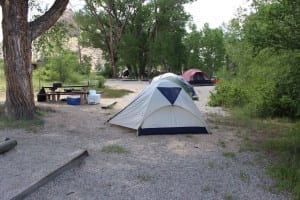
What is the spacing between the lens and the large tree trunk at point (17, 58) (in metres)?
8.59

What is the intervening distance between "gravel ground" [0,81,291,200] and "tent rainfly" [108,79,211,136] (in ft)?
0.92

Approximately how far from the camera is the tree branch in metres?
9.36

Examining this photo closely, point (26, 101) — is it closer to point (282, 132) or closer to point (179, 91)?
point (179, 91)

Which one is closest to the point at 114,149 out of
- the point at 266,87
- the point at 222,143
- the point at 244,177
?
the point at 222,143

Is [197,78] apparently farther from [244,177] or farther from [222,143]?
[244,177]

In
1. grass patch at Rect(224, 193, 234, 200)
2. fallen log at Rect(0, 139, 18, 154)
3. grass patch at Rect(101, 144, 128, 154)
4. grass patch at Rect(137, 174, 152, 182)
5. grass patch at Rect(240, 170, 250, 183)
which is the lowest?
grass patch at Rect(224, 193, 234, 200)

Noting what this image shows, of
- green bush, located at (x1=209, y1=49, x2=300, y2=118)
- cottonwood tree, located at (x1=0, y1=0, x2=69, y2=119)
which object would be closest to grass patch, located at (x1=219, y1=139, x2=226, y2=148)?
green bush, located at (x1=209, y1=49, x2=300, y2=118)

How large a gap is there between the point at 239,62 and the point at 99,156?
295 inches

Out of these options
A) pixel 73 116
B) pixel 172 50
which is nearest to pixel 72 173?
pixel 73 116

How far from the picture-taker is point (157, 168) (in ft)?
17.6

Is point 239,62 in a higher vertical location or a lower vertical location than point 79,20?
lower

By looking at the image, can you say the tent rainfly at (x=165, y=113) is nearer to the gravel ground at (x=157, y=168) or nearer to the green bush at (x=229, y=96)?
the gravel ground at (x=157, y=168)

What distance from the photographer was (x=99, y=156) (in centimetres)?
596

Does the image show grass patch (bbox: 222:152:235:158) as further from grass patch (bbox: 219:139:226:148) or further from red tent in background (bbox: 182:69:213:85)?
red tent in background (bbox: 182:69:213:85)
